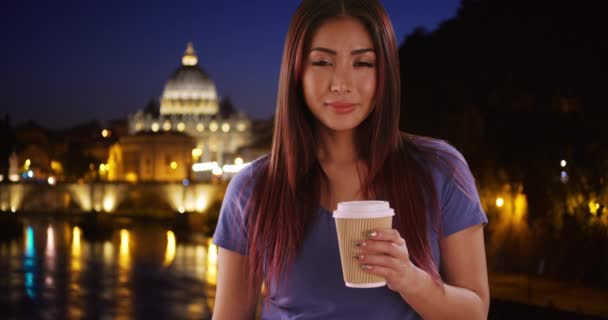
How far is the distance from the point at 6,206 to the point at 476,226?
2037 inches

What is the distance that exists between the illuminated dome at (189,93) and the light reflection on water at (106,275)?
43316 millimetres

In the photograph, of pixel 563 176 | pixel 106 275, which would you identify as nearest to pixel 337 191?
pixel 563 176

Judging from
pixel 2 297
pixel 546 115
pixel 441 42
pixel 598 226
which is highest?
pixel 441 42

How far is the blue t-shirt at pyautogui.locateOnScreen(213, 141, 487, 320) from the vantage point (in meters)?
1.61

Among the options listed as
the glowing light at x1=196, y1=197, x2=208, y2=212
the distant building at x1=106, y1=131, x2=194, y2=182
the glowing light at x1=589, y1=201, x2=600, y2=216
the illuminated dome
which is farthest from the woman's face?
the illuminated dome

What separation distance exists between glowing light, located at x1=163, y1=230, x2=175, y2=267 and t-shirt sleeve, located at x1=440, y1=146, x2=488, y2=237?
1167 inches

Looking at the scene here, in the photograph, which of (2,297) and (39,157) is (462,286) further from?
(39,157)

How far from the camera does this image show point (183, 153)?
206 ft

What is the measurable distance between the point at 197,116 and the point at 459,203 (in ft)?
266

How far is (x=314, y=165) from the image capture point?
175 cm

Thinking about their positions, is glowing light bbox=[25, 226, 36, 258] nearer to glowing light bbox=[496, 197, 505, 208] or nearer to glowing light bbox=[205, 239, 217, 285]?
glowing light bbox=[205, 239, 217, 285]

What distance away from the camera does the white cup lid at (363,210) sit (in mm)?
1384

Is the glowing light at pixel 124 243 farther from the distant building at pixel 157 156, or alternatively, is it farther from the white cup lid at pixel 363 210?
the white cup lid at pixel 363 210

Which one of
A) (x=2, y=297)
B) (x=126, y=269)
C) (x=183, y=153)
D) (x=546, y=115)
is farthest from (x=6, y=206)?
(x=546, y=115)
